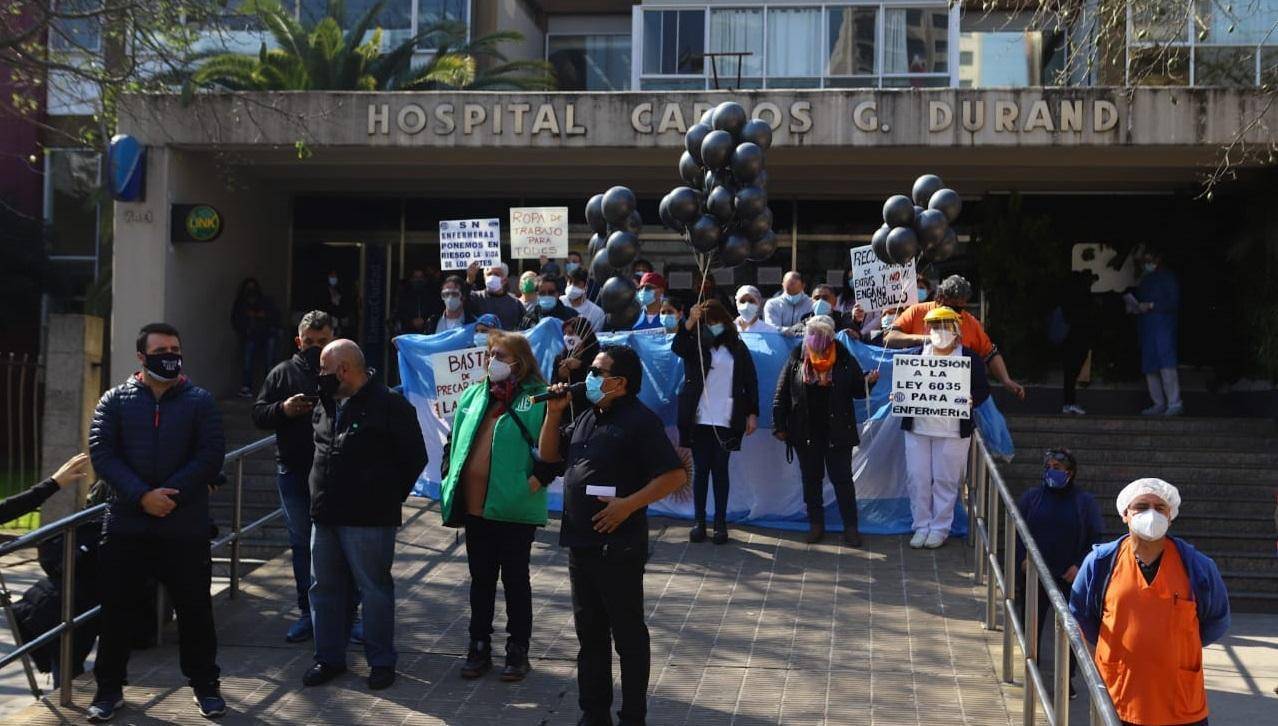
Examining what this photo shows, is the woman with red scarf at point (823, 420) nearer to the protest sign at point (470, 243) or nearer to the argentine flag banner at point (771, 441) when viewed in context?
the argentine flag banner at point (771, 441)

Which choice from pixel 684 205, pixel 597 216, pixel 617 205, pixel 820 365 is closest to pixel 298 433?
pixel 820 365

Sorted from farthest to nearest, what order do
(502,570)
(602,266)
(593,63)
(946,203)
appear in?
(593,63) → (602,266) → (946,203) → (502,570)

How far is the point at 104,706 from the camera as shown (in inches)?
279

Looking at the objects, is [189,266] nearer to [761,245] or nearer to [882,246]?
[761,245]

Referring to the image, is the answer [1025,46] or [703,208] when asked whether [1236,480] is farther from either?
[1025,46]

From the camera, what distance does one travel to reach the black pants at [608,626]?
21.7ft

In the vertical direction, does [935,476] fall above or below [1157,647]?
above

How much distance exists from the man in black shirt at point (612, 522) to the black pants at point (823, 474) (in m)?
4.40

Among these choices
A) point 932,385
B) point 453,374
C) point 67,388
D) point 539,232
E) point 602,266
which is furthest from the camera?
point 539,232

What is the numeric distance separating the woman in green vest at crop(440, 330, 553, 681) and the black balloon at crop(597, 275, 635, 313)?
502 cm

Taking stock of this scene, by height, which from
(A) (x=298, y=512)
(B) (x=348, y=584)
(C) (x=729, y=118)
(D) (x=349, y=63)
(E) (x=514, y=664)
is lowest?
(E) (x=514, y=664)

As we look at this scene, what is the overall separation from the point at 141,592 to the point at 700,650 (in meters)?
3.11

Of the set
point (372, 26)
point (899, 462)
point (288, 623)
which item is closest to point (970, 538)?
point (899, 462)

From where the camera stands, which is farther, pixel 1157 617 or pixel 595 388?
pixel 595 388
